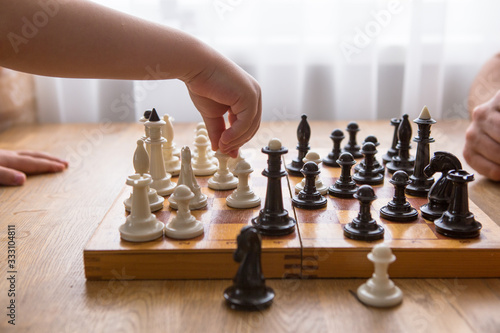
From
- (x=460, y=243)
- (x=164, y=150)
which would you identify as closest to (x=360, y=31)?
(x=164, y=150)

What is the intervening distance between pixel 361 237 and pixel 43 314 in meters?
0.51

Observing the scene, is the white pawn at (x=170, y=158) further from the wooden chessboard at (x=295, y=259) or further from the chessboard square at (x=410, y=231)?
the chessboard square at (x=410, y=231)

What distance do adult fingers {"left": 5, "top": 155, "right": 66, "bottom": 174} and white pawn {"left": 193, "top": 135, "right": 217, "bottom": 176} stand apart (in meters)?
0.44

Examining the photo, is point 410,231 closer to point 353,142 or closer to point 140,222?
point 140,222

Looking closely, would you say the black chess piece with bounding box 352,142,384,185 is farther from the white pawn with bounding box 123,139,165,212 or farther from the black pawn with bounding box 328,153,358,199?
the white pawn with bounding box 123,139,165,212

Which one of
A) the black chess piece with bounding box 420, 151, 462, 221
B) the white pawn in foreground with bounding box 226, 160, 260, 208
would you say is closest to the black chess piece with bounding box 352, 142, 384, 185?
the black chess piece with bounding box 420, 151, 462, 221

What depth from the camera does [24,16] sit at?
Result: 0.92 metres

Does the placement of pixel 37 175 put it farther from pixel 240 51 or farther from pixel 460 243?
pixel 240 51

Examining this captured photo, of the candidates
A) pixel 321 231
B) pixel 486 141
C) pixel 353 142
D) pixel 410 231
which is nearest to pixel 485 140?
pixel 486 141

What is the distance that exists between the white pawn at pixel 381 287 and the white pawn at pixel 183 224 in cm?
30

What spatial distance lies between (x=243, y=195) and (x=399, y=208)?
309 millimetres

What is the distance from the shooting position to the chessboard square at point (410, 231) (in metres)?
0.94

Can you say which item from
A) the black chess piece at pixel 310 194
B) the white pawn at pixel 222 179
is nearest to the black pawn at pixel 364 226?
the black chess piece at pixel 310 194

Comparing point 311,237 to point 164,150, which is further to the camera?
point 164,150
